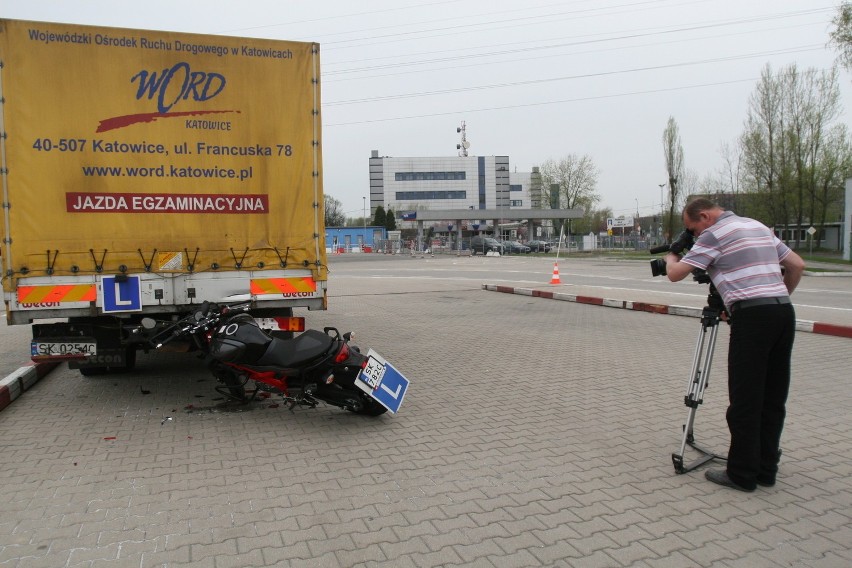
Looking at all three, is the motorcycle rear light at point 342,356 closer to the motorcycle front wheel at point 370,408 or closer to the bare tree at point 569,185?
the motorcycle front wheel at point 370,408

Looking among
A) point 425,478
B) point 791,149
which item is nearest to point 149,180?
point 425,478

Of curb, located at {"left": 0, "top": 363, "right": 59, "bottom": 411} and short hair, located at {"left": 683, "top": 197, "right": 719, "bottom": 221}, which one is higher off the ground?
short hair, located at {"left": 683, "top": 197, "right": 719, "bottom": 221}

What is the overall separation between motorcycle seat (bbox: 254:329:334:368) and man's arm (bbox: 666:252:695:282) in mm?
2759

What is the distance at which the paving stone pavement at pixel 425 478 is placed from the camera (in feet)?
10.7

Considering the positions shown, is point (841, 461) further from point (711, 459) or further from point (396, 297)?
point (396, 297)

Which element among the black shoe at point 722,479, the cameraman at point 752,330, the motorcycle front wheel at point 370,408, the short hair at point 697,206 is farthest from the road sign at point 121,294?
the black shoe at point 722,479

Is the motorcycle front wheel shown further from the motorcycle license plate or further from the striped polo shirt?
the striped polo shirt

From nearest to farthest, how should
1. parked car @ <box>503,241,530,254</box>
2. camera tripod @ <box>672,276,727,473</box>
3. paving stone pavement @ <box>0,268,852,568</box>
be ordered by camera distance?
paving stone pavement @ <box>0,268,852,568</box>, camera tripod @ <box>672,276,727,473</box>, parked car @ <box>503,241,530,254</box>

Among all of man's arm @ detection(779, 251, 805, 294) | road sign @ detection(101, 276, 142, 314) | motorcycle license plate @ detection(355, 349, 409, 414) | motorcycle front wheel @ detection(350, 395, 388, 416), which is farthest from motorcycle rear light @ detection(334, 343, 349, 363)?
man's arm @ detection(779, 251, 805, 294)

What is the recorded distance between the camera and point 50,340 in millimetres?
5906

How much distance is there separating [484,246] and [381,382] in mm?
50457

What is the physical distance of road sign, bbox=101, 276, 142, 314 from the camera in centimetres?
573

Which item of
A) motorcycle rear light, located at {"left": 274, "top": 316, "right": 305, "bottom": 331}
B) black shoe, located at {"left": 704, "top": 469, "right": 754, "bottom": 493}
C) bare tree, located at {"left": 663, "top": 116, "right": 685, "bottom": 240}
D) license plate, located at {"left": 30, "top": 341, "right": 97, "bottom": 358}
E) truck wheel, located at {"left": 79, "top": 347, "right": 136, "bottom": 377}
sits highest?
bare tree, located at {"left": 663, "top": 116, "right": 685, "bottom": 240}

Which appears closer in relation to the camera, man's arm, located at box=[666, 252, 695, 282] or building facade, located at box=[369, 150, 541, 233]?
man's arm, located at box=[666, 252, 695, 282]
